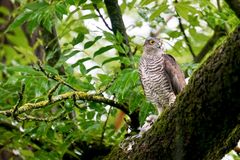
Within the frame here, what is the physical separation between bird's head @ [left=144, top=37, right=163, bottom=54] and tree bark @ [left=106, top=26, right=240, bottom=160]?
0.92 metres

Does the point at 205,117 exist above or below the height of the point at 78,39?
below

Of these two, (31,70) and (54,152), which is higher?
(31,70)

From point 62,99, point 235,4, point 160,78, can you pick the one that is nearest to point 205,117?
point 235,4

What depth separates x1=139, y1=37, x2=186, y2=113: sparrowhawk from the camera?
10.9 feet

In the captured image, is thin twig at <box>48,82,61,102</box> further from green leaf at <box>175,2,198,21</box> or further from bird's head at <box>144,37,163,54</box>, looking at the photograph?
green leaf at <box>175,2,198,21</box>

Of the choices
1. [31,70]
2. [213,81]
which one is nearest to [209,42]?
[31,70]

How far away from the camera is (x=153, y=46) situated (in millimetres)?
3695

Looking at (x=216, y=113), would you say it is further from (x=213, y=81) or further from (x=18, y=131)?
(x=18, y=131)

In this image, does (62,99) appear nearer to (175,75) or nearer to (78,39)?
(78,39)

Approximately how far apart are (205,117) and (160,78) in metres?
1.10

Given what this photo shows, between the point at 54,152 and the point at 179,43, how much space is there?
116cm

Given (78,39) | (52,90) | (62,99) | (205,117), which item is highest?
(78,39)

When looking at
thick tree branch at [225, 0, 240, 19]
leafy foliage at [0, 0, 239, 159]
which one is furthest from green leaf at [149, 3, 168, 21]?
thick tree branch at [225, 0, 240, 19]

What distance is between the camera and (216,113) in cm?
229
